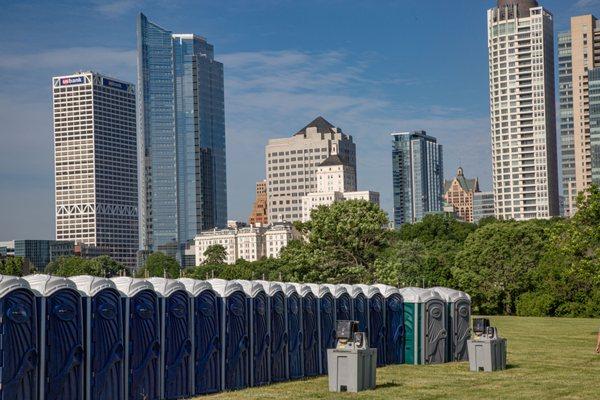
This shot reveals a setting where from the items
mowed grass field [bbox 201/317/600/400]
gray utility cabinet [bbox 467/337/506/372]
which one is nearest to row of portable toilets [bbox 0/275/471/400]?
mowed grass field [bbox 201/317/600/400]

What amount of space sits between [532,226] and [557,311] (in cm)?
1280

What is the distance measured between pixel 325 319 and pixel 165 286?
7306 mm

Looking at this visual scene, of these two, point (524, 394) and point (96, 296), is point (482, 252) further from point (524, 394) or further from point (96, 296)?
point (96, 296)

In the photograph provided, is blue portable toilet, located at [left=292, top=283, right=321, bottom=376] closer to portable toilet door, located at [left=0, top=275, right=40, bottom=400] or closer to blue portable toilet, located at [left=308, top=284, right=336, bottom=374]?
blue portable toilet, located at [left=308, top=284, right=336, bottom=374]

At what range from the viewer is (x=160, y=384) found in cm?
2198

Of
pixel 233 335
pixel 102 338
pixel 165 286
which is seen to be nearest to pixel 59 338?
pixel 102 338

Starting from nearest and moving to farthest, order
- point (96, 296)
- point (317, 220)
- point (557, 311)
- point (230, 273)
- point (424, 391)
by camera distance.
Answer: point (96, 296) → point (424, 391) → point (317, 220) → point (557, 311) → point (230, 273)

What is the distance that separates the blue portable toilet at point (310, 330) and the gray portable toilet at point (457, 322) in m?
5.13

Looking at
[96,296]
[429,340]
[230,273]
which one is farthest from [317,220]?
[230,273]

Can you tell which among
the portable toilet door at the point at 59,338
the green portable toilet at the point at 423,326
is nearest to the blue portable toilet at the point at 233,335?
the portable toilet door at the point at 59,338

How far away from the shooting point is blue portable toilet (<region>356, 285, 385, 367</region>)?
3055 centimetres

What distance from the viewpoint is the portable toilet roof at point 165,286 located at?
2233cm

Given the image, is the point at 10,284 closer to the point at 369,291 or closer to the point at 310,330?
the point at 310,330

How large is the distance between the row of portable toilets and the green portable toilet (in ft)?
0.10
